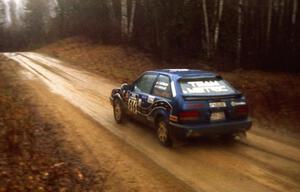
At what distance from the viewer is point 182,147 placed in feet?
32.2

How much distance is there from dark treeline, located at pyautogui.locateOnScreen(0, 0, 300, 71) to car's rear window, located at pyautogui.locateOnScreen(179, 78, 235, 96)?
621 inches

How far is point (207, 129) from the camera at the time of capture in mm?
9281

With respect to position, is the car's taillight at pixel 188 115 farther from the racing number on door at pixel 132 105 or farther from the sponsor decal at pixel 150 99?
the racing number on door at pixel 132 105

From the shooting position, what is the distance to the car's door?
10.9 m

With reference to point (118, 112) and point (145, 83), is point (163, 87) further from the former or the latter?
point (118, 112)

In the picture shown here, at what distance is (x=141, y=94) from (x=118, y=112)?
166 cm

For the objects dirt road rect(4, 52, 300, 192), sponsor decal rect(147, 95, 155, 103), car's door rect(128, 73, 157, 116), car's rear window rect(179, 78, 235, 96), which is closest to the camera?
dirt road rect(4, 52, 300, 192)

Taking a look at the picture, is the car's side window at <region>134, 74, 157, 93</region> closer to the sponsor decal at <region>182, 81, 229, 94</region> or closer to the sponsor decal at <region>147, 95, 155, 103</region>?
the sponsor decal at <region>147, 95, 155, 103</region>

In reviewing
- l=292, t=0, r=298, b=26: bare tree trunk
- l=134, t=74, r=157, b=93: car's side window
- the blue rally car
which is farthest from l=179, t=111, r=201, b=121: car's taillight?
l=292, t=0, r=298, b=26: bare tree trunk

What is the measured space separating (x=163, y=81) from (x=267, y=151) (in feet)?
9.50

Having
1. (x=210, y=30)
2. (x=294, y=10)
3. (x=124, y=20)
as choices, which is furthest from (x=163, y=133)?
(x=210, y=30)

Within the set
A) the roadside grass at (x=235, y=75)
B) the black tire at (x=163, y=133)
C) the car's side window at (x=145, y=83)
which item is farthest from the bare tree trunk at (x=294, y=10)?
the black tire at (x=163, y=133)

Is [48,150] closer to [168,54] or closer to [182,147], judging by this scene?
Result: [182,147]

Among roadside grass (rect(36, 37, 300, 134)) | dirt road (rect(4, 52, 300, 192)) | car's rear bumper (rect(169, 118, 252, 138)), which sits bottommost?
roadside grass (rect(36, 37, 300, 134))
